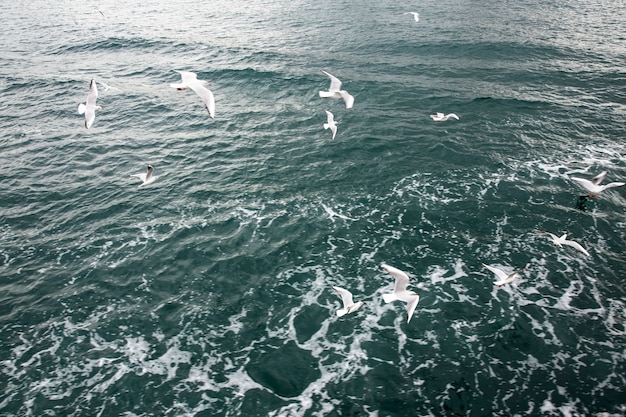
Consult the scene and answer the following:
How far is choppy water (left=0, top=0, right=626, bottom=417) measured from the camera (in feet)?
57.1

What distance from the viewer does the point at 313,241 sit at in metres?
25.2

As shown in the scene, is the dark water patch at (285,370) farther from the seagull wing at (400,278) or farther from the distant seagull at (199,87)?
the distant seagull at (199,87)

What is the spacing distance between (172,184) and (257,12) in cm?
6645

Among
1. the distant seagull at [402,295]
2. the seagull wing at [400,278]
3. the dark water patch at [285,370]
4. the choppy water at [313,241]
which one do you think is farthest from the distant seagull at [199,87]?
the dark water patch at [285,370]

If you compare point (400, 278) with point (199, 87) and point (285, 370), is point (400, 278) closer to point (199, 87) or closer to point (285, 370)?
point (285, 370)

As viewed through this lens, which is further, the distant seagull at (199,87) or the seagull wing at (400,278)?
the distant seagull at (199,87)

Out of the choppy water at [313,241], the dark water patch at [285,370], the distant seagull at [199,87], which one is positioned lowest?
the dark water patch at [285,370]

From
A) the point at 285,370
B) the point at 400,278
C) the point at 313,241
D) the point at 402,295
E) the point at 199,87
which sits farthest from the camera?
the point at 313,241

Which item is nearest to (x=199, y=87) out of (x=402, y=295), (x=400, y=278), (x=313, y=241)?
(x=313, y=241)

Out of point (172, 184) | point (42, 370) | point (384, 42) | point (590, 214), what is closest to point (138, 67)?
point (172, 184)

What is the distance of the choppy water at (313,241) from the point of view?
17.4m

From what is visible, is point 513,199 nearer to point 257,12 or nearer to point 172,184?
point 172,184

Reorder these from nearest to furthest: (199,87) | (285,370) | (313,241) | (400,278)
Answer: (285,370), (400,278), (199,87), (313,241)

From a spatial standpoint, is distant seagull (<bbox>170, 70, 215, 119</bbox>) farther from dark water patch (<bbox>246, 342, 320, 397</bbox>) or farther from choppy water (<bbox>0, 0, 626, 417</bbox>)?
dark water patch (<bbox>246, 342, 320, 397</bbox>)
